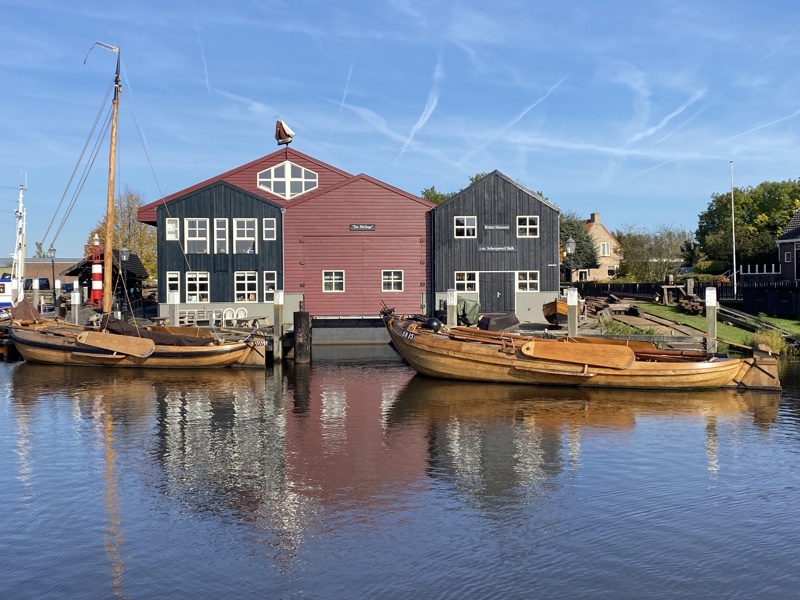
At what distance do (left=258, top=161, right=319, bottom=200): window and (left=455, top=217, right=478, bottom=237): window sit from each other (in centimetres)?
927

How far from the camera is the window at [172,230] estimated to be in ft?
137

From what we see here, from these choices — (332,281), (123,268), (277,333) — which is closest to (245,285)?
(332,281)

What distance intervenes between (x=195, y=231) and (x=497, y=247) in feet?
54.2

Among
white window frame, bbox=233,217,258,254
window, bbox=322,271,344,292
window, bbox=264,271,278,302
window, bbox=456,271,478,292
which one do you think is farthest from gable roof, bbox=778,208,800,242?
white window frame, bbox=233,217,258,254

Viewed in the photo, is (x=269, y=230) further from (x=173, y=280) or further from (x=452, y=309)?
(x=452, y=309)

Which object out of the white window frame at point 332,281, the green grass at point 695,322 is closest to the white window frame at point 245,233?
the white window frame at point 332,281

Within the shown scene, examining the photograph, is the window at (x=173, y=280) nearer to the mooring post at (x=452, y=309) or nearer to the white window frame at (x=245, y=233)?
the white window frame at (x=245, y=233)

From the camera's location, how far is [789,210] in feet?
249

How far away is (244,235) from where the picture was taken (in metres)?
42.2

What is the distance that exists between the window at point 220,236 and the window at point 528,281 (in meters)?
16.2

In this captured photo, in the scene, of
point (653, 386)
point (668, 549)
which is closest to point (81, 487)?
point (668, 549)

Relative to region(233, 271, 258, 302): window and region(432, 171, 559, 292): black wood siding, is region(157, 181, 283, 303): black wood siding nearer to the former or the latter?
region(233, 271, 258, 302): window

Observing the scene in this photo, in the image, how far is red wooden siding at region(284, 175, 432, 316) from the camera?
139 feet

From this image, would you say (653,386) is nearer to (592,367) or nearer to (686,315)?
(592,367)
